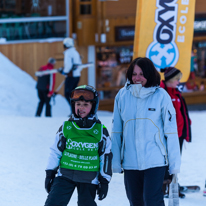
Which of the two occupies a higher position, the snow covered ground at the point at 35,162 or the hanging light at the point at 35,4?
the hanging light at the point at 35,4

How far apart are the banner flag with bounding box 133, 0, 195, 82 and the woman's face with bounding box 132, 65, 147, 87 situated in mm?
2515

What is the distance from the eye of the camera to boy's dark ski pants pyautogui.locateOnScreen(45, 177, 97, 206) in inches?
133

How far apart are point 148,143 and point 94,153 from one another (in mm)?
449

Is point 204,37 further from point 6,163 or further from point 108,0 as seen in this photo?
point 6,163

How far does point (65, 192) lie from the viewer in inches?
135

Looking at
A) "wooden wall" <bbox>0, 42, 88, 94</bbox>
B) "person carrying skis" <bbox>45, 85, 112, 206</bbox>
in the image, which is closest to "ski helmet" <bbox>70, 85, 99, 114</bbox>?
"person carrying skis" <bbox>45, 85, 112, 206</bbox>

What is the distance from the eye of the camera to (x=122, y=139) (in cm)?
364

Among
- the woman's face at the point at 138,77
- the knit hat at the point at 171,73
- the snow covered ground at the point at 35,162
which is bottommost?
the snow covered ground at the point at 35,162

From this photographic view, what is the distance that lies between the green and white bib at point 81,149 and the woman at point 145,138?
0.23 meters

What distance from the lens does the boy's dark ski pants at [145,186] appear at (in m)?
3.45

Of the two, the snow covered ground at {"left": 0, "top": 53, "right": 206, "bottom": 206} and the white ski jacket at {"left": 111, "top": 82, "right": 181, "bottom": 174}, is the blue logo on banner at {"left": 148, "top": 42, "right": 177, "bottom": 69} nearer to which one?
the snow covered ground at {"left": 0, "top": 53, "right": 206, "bottom": 206}

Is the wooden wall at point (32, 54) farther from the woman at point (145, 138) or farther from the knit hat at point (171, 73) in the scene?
the woman at point (145, 138)

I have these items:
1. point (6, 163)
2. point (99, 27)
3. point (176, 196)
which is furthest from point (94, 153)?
point (99, 27)

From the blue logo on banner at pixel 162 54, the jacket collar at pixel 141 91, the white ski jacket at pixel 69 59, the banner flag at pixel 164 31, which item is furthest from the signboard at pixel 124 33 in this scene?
the jacket collar at pixel 141 91
